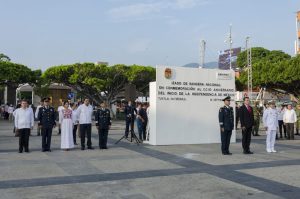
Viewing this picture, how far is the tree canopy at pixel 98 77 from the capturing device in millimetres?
41938

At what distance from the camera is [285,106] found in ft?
66.9

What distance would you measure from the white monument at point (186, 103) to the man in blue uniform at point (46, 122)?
421 centimetres

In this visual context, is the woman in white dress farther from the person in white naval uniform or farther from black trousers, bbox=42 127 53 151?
the person in white naval uniform

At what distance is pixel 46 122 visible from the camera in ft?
45.5

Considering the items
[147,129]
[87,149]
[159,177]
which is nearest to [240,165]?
[159,177]

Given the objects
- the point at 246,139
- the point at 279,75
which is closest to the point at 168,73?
the point at 246,139

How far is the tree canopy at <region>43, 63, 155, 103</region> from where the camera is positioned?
41938 millimetres

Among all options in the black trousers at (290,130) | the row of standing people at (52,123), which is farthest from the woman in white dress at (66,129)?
the black trousers at (290,130)

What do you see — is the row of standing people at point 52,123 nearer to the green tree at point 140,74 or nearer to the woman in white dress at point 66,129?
the woman in white dress at point 66,129

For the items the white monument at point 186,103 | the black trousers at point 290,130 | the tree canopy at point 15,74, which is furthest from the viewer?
the tree canopy at point 15,74

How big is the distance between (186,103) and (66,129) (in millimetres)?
5221

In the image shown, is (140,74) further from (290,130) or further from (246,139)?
(246,139)

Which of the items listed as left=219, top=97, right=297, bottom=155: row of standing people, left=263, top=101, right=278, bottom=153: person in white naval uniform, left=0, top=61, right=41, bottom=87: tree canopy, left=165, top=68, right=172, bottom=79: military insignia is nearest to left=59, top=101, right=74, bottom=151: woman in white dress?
left=165, top=68, right=172, bottom=79: military insignia

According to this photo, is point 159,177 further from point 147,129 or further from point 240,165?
point 147,129
